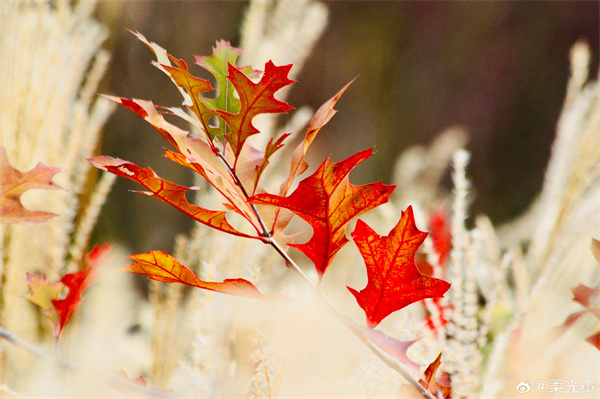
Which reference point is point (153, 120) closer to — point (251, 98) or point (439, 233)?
point (251, 98)

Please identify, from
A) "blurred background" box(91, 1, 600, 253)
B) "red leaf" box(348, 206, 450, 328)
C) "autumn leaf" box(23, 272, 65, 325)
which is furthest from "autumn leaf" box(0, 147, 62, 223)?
"blurred background" box(91, 1, 600, 253)

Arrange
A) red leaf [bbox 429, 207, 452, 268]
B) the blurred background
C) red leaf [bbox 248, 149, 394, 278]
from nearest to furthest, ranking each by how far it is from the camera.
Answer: red leaf [bbox 248, 149, 394, 278]
red leaf [bbox 429, 207, 452, 268]
the blurred background

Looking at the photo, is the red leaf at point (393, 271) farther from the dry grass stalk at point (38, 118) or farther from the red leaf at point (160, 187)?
the dry grass stalk at point (38, 118)

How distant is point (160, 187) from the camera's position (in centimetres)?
19

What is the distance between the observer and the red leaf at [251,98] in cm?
19

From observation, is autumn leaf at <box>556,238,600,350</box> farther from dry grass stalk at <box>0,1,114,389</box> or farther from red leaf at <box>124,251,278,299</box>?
dry grass stalk at <box>0,1,114,389</box>

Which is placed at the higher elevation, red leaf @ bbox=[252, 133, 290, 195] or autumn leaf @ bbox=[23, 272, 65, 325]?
red leaf @ bbox=[252, 133, 290, 195]

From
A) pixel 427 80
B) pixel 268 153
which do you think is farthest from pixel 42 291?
pixel 427 80

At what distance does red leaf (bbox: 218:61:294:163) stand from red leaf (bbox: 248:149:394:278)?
0.10ft

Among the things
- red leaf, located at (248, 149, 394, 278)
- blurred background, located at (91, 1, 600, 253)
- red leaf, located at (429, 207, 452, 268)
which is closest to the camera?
red leaf, located at (248, 149, 394, 278)

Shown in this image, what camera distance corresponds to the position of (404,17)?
1.75 meters

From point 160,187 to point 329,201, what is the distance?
67mm

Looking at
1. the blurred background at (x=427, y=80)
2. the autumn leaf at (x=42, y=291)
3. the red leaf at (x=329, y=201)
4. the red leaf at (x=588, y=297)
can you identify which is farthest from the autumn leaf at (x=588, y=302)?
the blurred background at (x=427, y=80)

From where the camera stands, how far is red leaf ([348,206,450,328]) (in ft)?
0.63
